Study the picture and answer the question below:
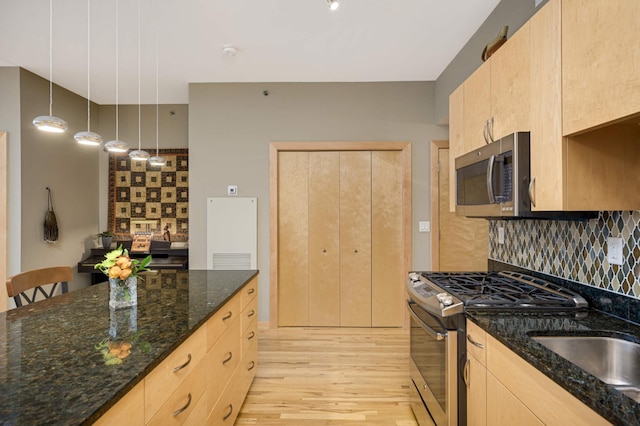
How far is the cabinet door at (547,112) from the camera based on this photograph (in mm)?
1377

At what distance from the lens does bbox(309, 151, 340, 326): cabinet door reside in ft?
12.9

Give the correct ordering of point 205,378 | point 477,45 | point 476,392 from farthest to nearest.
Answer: point 477,45 → point 205,378 → point 476,392

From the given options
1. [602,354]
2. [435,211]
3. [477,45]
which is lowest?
[602,354]

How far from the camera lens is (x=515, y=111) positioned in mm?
1696

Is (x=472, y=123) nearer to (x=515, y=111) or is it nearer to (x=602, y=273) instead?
(x=515, y=111)

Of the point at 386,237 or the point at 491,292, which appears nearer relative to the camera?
the point at 491,292

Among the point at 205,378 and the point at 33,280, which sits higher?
the point at 33,280

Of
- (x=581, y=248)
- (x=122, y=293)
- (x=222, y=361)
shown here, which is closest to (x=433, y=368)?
(x=581, y=248)

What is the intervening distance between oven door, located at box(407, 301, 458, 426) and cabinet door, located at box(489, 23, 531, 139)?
3.38ft

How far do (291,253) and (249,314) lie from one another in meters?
1.45

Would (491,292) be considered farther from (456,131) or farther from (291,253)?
(291,253)

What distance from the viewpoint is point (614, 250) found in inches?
60.4

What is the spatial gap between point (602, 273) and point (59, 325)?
2.37m

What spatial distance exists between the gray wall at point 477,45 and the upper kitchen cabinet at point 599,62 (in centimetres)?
100
